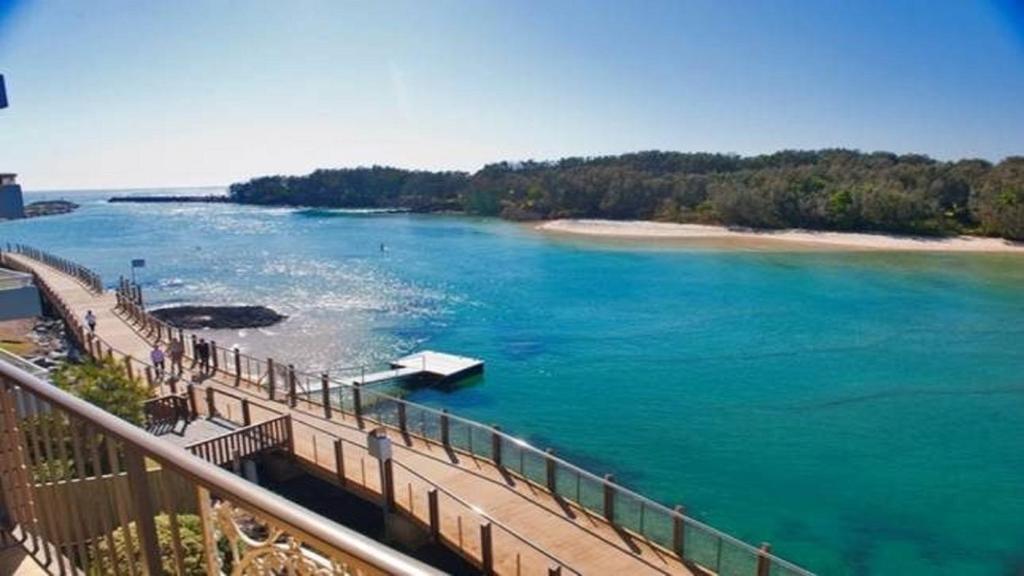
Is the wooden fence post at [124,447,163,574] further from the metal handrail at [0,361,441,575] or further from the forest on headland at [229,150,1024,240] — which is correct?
the forest on headland at [229,150,1024,240]

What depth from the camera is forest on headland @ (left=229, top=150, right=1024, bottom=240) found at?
72.9m

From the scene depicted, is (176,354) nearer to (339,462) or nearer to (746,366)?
(339,462)

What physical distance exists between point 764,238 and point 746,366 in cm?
5436

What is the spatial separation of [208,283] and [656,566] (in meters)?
49.8

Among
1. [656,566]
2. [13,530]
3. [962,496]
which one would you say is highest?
[13,530]

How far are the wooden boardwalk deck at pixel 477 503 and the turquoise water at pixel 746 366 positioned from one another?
228 inches

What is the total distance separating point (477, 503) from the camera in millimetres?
12703

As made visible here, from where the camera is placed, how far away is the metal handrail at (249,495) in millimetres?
1636

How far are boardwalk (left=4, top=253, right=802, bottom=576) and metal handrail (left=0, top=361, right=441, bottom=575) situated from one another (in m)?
7.93

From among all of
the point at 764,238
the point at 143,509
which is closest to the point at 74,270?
the point at 143,509

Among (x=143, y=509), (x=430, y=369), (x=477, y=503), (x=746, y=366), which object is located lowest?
(x=746, y=366)

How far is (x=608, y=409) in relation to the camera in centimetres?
2392

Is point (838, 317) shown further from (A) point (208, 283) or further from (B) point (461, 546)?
(A) point (208, 283)

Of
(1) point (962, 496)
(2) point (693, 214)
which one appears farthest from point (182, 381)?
(2) point (693, 214)
